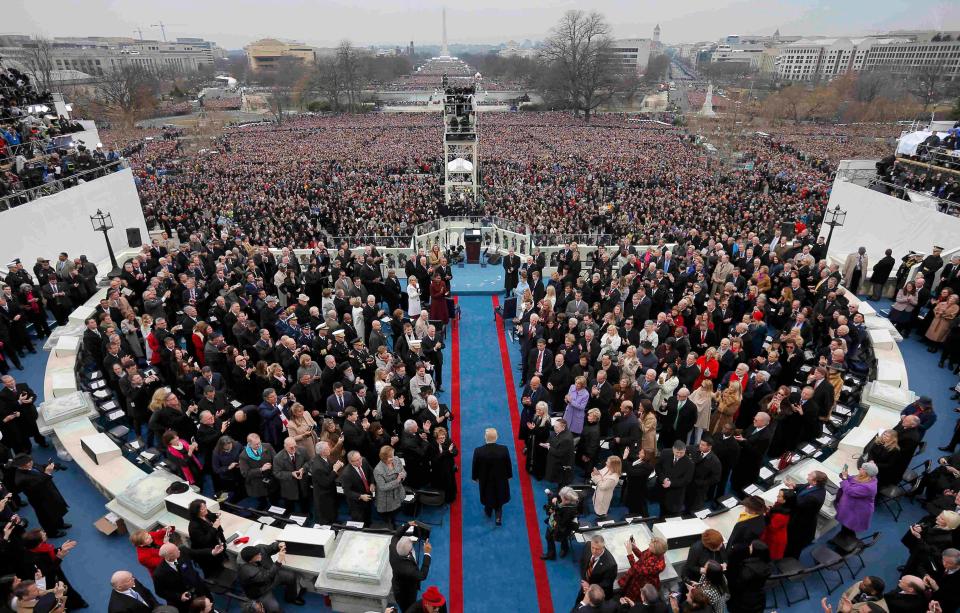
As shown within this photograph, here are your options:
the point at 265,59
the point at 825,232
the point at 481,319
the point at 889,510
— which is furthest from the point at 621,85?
the point at 265,59

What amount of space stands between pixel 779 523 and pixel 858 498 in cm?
97

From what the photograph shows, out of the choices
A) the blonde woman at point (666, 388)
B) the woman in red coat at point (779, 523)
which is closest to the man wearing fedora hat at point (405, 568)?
the woman in red coat at point (779, 523)

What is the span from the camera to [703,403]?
7.11 meters

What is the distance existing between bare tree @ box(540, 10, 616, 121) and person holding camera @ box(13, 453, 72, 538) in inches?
2551

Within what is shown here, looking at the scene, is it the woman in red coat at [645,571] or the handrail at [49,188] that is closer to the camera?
the woman in red coat at [645,571]

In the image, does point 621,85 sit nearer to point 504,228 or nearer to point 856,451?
point 504,228

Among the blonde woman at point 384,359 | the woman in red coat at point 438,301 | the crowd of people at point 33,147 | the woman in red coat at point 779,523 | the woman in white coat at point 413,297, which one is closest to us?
the woman in red coat at point 779,523

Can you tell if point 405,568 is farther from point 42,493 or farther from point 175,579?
point 42,493

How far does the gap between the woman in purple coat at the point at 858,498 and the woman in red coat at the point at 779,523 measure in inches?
28.6

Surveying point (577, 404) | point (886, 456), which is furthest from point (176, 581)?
point (886, 456)

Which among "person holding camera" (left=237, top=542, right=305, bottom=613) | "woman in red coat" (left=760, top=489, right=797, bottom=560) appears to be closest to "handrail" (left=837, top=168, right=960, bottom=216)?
"woman in red coat" (left=760, top=489, right=797, bottom=560)

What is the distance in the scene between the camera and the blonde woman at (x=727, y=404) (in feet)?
22.8

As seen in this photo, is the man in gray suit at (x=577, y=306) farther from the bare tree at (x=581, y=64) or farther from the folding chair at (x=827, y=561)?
the bare tree at (x=581, y=64)

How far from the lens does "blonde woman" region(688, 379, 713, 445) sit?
7027mm
